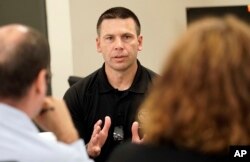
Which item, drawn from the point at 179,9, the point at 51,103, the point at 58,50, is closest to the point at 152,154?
the point at 51,103

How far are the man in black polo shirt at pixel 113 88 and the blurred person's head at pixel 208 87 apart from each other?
119 cm

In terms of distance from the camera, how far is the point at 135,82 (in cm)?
231

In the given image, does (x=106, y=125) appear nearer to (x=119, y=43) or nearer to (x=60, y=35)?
(x=119, y=43)

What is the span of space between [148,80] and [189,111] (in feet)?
4.55

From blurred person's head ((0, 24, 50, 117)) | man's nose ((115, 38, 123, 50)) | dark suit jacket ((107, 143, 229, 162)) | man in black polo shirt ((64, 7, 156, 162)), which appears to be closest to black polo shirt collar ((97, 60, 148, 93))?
man in black polo shirt ((64, 7, 156, 162))

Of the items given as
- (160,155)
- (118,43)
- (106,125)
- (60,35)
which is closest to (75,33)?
(60,35)

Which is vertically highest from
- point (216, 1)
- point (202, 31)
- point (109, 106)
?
point (216, 1)

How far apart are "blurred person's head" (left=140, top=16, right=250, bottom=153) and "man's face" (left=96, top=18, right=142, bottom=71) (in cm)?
130

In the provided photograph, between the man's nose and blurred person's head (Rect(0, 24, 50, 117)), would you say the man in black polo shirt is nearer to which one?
the man's nose

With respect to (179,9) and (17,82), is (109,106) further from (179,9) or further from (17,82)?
(179,9)

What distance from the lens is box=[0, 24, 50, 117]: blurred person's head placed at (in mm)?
1209

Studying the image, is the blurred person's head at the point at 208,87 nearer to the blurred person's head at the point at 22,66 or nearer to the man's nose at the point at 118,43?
the blurred person's head at the point at 22,66

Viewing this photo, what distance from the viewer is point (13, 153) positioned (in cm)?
115

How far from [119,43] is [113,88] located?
9.3 inches
